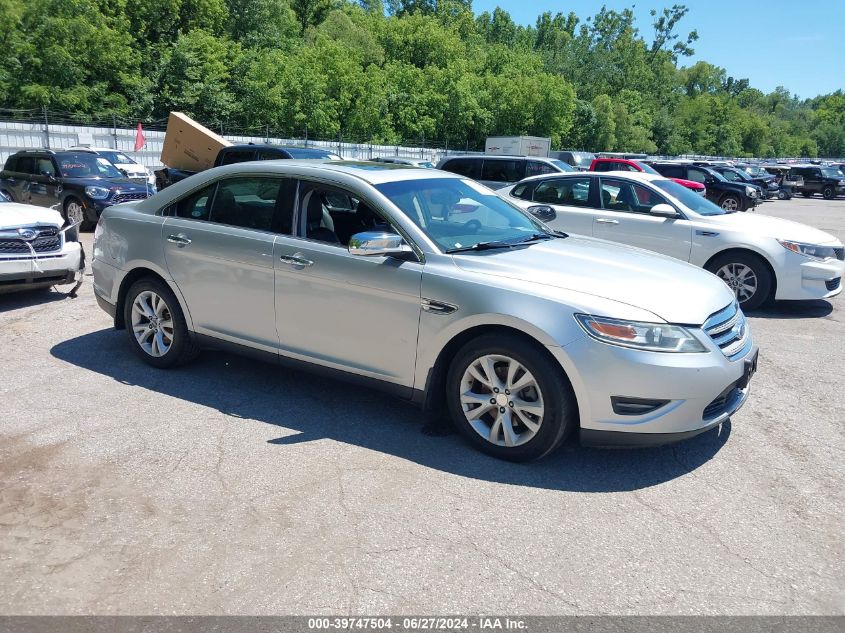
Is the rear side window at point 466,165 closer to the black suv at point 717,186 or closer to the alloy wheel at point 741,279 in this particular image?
the alloy wheel at point 741,279

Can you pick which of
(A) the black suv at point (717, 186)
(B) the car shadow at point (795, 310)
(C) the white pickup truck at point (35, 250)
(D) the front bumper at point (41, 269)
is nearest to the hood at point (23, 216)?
(C) the white pickup truck at point (35, 250)

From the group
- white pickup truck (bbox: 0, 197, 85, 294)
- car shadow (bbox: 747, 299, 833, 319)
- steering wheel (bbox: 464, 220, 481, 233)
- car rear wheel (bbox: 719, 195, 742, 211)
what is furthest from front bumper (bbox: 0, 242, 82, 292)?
car rear wheel (bbox: 719, 195, 742, 211)

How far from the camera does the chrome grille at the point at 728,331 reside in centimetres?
415

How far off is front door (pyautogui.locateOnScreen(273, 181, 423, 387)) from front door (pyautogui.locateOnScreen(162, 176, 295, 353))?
15 cm

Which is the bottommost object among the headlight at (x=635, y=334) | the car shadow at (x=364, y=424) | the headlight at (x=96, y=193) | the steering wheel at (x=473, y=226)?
the car shadow at (x=364, y=424)

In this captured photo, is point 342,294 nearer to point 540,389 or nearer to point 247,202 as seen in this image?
point 247,202

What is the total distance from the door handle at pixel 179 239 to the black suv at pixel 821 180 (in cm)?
3894

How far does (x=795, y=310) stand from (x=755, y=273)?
83 cm

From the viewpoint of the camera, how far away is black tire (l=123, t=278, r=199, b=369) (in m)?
5.56

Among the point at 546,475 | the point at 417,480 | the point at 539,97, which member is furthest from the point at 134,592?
the point at 539,97

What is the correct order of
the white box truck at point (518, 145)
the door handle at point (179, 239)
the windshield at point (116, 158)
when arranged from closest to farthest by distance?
the door handle at point (179, 239) → the windshield at point (116, 158) → the white box truck at point (518, 145)

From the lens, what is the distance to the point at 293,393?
5.33 metres

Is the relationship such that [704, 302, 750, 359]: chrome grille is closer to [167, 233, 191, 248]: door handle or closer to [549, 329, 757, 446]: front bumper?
[549, 329, 757, 446]: front bumper

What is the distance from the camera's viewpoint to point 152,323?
5758mm
